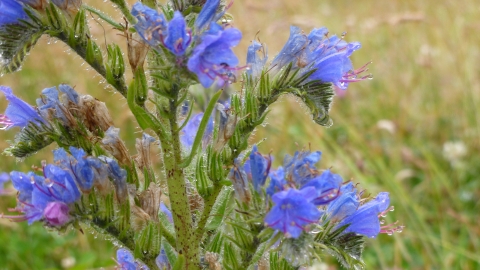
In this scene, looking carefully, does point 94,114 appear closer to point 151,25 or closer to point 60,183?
point 60,183

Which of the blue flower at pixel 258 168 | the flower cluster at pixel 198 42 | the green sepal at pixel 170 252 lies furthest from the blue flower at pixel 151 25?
the green sepal at pixel 170 252

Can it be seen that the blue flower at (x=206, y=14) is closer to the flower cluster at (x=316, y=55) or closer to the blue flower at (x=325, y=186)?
the flower cluster at (x=316, y=55)

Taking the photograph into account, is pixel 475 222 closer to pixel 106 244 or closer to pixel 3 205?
pixel 106 244

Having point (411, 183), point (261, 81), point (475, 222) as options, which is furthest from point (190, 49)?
point (411, 183)

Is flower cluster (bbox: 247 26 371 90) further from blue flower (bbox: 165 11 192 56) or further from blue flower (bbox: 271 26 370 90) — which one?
blue flower (bbox: 165 11 192 56)

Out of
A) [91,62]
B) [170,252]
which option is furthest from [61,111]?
[170,252]

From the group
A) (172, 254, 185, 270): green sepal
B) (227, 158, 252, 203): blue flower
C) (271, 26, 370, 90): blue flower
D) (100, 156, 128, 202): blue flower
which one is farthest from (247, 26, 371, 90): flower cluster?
(172, 254, 185, 270): green sepal

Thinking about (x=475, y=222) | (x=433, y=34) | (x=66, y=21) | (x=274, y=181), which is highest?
(x=433, y=34)
